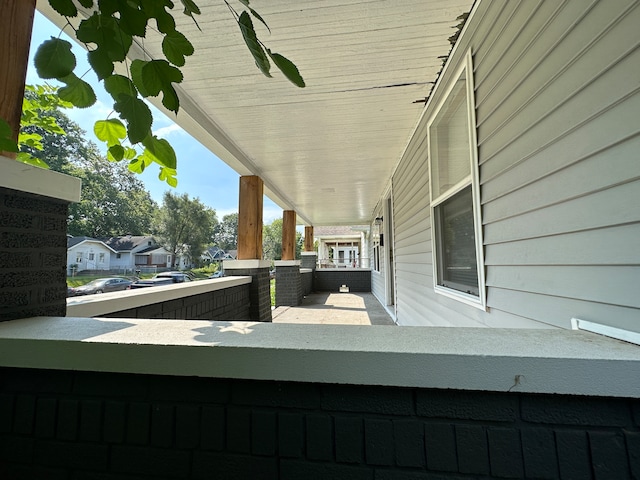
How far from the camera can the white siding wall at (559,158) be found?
0.90m

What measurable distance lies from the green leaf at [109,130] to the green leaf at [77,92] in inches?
5.0

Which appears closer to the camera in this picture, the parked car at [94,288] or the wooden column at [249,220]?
the parked car at [94,288]

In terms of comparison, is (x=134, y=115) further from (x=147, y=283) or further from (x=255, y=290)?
(x=147, y=283)

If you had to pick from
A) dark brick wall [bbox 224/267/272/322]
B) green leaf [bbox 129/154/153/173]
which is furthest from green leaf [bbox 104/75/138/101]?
dark brick wall [bbox 224/267/272/322]

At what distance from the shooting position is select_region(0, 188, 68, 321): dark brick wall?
1015 millimetres

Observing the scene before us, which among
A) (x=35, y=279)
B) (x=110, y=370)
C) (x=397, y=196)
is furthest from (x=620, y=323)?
(x=397, y=196)

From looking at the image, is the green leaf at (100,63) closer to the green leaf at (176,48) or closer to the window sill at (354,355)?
the green leaf at (176,48)

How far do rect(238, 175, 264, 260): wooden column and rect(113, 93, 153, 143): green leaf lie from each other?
11.4 ft

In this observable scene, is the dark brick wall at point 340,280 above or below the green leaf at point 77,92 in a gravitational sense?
below

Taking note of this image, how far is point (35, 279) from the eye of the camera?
1106 millimetres

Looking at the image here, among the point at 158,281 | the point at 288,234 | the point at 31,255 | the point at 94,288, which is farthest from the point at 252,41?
the point at 288,234

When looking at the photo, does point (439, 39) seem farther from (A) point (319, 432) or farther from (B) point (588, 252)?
(A) point (319, 432)

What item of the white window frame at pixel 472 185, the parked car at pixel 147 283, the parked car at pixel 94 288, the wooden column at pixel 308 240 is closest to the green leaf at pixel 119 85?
the parked car at pixel 94 288

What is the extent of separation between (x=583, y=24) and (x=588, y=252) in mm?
838
